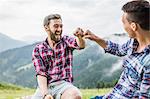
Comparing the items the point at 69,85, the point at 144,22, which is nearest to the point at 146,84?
the point at 144,22

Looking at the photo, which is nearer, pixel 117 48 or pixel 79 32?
pixel 117 48

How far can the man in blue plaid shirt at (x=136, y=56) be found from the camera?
550 cm

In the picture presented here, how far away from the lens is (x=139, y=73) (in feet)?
18.2

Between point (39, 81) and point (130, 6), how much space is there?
296 cm

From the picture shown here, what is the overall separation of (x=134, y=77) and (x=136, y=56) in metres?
0.25

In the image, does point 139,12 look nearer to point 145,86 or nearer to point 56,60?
point 145,86

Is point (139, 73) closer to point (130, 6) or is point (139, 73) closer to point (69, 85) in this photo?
point (130, 6)

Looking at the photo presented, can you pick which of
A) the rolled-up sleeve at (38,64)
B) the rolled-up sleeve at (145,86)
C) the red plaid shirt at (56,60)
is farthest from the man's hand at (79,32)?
the rolled-up sleeve at (145,86)

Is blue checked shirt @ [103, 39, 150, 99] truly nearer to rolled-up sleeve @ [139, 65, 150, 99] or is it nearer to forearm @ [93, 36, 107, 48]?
rolled-up sleeve @ [139, 65, 150, 99]

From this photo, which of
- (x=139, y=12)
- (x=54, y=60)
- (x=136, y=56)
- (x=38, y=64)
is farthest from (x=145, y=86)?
(x=38, y=64)

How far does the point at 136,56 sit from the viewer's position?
18.7 feet

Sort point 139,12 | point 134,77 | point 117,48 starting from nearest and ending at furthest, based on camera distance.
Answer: point 139,12, point 134,77, point 117,48

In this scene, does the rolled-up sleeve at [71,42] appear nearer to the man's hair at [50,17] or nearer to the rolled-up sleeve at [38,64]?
the man's hair at [50,17]

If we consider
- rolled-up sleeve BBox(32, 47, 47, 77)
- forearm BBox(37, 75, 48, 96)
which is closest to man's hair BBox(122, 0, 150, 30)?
forearm BBox(37, 75, 48, 96)
